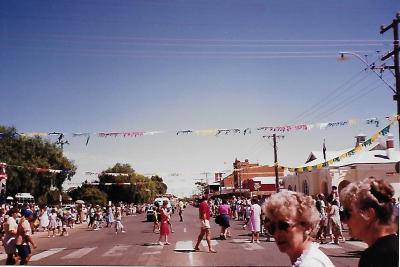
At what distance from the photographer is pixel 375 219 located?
270 centimetres

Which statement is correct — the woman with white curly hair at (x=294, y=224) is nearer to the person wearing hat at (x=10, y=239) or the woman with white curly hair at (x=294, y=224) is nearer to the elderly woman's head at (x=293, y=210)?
the elderly woman's head at (x=293, y=210)

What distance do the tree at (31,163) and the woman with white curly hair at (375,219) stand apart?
47081 mm

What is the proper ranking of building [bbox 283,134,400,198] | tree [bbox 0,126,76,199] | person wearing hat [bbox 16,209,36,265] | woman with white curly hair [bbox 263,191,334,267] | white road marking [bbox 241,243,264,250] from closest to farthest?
woman with white curly hair [bbox 263,191,334,267]
person wearing hat [bbox 16,209,36,265]
white road marking [bbox 241,243,264,250]
building [bbox 283,134,400,198]
tree [bbox 0,126,76,199]

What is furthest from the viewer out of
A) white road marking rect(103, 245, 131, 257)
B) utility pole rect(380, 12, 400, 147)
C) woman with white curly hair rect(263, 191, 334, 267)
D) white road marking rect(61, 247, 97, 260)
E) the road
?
utility pole rect(380, 12, 400, 147)

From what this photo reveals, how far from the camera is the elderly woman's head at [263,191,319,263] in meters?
2.61

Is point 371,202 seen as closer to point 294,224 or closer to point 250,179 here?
point 294,224

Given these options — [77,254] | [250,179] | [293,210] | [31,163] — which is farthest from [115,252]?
[250,179]

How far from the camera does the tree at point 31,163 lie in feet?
164

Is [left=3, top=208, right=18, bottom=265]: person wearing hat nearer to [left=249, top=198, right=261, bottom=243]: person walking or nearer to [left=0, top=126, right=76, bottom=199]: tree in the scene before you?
[left=249, top=198, right=261, bottom=243]: person walking

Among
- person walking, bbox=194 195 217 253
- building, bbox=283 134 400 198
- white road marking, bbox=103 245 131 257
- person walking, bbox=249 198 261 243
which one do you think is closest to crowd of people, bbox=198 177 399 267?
person walking, bbox=194 195 217 253

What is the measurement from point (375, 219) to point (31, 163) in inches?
2168

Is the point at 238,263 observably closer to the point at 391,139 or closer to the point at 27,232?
the point at 27,232

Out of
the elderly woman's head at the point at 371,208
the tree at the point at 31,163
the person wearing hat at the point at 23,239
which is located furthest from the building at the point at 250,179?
the elderly woman's head at the point at 371,208

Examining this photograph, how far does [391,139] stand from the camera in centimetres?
3975
